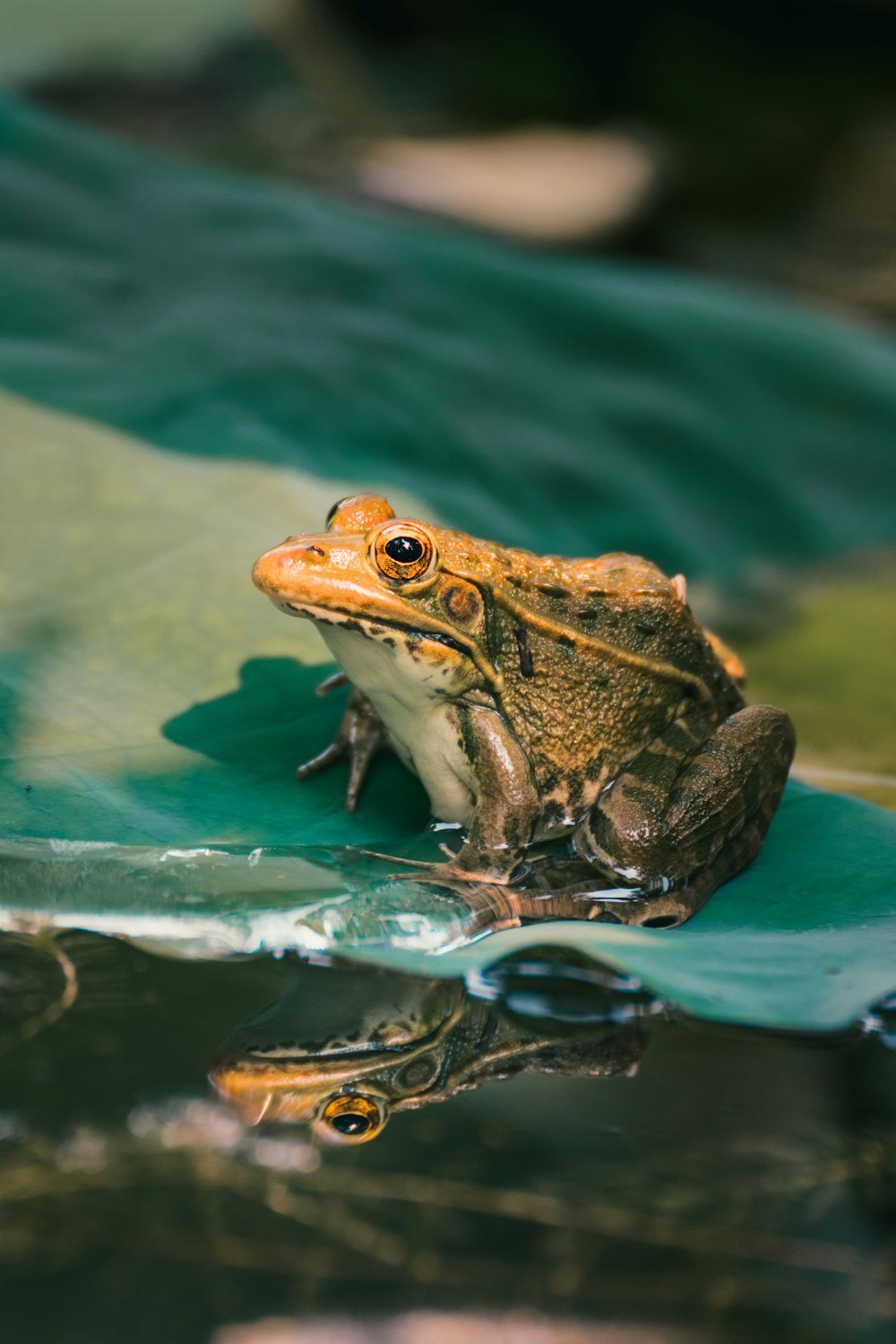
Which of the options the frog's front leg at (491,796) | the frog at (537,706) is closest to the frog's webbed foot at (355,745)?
the frog at (537,706)

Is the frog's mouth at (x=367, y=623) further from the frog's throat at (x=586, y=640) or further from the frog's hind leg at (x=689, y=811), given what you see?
the frog's hind leg at (x=689, y=811)

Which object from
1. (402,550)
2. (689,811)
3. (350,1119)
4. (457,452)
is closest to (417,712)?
(402,550)

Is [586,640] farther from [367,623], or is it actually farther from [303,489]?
[303,489]

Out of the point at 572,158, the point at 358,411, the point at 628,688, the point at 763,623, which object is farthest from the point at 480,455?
the point at 572,158

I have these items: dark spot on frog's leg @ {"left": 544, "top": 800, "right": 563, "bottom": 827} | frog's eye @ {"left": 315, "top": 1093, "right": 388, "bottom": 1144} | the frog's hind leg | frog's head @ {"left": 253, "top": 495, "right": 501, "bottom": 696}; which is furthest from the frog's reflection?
frog's head @ {"left": 253, "top": 495, "right": 501, "bottom": 696}

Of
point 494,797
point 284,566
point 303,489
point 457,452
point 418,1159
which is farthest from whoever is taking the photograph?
point 457,452

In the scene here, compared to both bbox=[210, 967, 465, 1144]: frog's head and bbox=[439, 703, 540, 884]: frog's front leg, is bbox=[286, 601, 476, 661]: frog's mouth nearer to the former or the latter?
bbox=[439, 703, 540, 884]: frog's front leg
